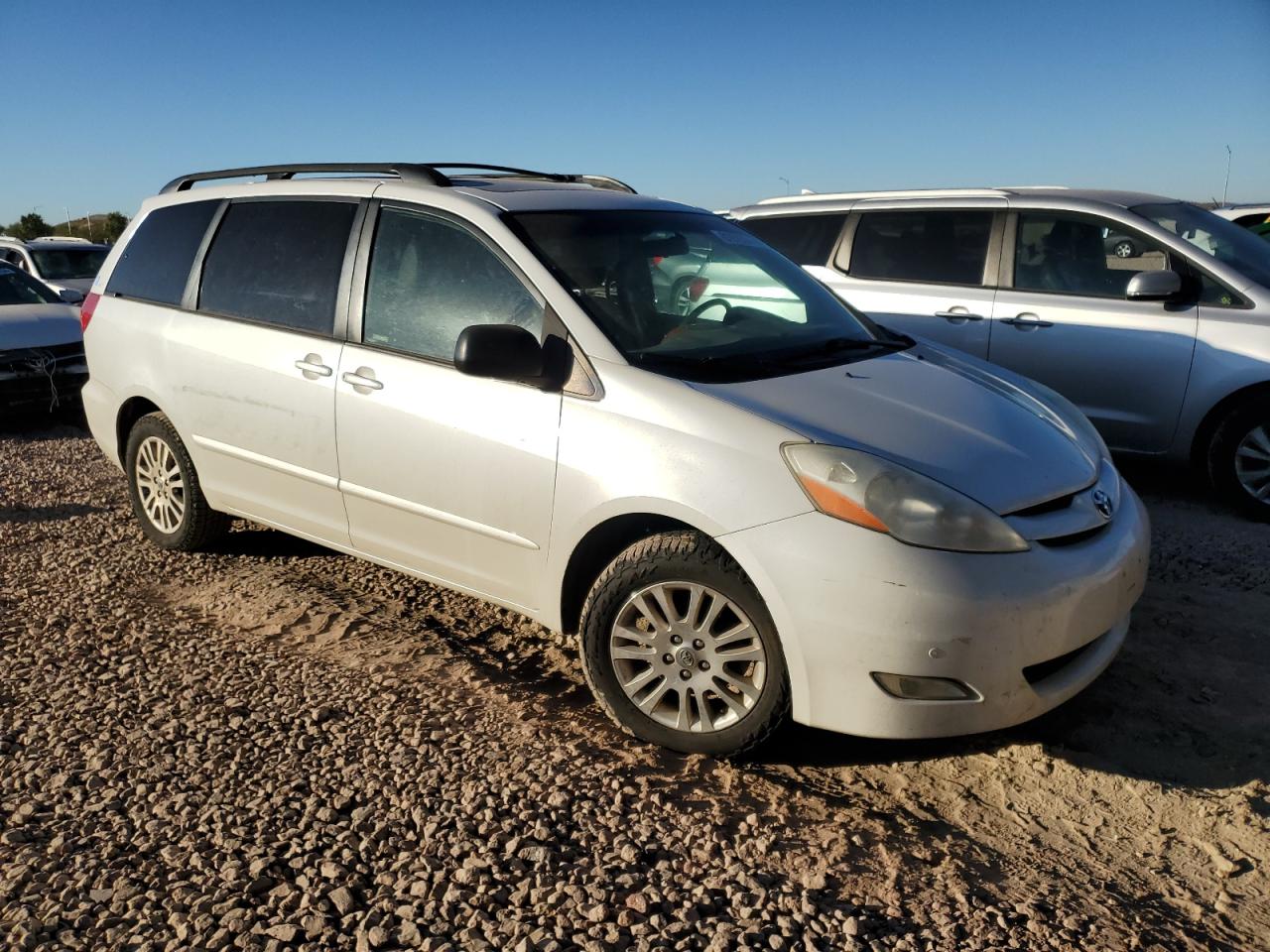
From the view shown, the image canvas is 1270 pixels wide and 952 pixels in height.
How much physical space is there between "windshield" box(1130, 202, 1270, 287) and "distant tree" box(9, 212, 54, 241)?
48327 mm

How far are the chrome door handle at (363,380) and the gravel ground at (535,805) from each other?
3.43ft

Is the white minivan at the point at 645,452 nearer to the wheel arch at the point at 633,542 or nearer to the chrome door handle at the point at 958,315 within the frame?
the wheel arch at the point at 633,542

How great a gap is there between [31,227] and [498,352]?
50.4 metres

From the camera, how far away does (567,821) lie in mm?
2969

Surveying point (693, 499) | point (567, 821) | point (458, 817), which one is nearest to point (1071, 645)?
point (693, 499)

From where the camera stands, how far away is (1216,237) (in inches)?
258

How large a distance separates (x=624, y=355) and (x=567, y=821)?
1.50 meters

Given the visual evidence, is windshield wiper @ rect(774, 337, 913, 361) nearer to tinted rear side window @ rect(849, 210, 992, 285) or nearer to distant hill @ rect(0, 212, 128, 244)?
tinted rear side window @ rect(849, 210, 992, 285)

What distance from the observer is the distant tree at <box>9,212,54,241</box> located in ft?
148

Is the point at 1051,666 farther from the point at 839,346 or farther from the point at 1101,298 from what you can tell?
the point at 1101,298

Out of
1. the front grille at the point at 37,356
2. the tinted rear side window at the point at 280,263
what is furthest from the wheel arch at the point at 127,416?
the front grille at the point at 37,356

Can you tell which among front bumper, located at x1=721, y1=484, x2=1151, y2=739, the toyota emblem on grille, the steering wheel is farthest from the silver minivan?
front bumper, located at x1=721, y1=484, x2=1151, y2=739

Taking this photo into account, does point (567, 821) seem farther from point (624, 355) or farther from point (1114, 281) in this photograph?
point (1114, 281)

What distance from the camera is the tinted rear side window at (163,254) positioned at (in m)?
5.11
